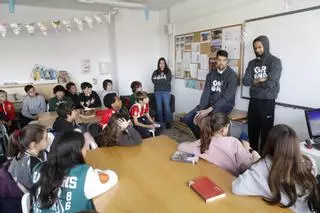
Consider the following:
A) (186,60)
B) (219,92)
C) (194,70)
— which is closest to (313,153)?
(219,92)

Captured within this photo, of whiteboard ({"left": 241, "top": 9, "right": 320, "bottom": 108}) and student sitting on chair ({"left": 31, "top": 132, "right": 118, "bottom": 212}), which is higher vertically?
whiteboard ({"left": 241, "top": 9, "right": 320, "bottom": 108})

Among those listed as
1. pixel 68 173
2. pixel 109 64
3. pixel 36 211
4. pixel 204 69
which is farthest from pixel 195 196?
pixel 109 64

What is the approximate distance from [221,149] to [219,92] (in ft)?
5.62

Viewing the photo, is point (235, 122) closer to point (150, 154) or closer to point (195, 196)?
point (150, 154)

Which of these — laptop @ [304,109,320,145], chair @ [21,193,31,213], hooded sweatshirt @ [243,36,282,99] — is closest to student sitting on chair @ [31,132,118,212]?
chair @ [21,193,31,213]

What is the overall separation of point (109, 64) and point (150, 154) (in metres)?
4.16

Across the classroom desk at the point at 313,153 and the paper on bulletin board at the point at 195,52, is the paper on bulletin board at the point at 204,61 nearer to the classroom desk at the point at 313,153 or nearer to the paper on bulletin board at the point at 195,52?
the paper on bulletin board at the point at 195,52

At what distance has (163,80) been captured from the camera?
16.5ft

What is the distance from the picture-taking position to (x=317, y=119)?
217 cm

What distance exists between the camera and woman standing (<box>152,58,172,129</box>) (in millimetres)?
5023

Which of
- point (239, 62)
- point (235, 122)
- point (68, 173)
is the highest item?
point (239, 62)

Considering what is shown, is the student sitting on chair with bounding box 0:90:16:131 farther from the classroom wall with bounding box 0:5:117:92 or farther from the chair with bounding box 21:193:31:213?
the chair with bounding box 21:193:31:213

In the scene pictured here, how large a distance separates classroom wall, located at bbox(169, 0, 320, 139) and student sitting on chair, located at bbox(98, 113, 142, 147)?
1.98 m

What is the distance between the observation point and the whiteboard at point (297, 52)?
104 inches
